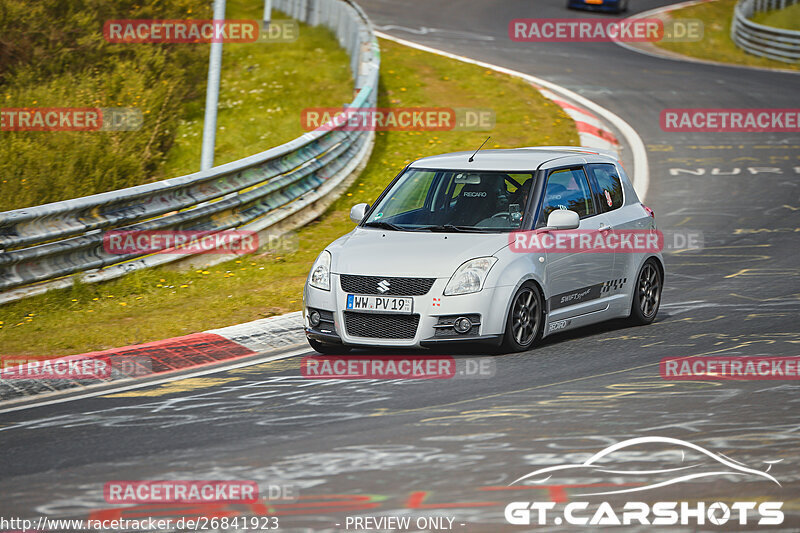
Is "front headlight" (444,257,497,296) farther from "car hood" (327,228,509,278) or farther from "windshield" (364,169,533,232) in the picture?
"windshield" (364,169,533,232)

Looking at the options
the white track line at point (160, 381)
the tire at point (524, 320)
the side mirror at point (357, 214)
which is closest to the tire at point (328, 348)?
the white track line at point (160, 381)

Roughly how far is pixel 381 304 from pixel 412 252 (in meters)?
0.52

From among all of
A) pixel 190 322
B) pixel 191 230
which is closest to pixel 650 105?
pixel 191 230

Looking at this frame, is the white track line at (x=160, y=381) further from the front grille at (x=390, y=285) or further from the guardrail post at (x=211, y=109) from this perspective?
the guardrail post at (x=211, y=109)

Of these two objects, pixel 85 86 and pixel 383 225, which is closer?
pixel 383 225

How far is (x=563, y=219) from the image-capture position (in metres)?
9.53

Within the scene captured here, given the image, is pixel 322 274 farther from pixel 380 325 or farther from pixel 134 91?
pixel 134 91

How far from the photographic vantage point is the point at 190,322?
35.4 ft

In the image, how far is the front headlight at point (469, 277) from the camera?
8953 mm

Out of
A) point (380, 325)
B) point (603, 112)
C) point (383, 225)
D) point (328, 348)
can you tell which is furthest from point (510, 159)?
point (603, 112)

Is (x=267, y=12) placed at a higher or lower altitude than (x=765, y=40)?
lower

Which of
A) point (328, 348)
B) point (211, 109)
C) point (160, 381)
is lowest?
point (160, 381)

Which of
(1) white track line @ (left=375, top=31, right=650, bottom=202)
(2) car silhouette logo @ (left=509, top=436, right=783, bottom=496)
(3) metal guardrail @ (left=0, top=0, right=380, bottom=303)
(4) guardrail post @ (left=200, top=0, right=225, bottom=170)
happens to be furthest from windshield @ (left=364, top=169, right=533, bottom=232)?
(1) white track line @ (left=375, top=31, right=650, bottom=202)

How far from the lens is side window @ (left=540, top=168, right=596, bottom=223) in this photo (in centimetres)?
1005
